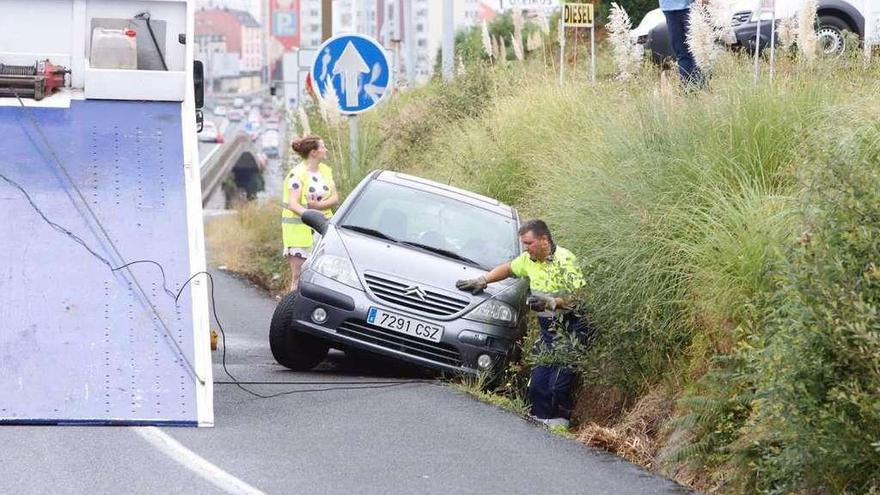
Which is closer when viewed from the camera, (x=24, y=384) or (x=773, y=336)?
(x=773, y=336)

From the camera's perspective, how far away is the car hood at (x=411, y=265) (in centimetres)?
1236

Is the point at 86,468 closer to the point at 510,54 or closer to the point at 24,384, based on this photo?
the point at 24,384

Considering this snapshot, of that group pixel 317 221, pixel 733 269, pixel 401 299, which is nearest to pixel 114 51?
pixel 317 221

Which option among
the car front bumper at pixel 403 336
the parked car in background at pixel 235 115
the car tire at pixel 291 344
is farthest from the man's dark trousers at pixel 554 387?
the parked car in background at pixel 235 115

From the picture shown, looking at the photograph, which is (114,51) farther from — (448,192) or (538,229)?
(538,229)

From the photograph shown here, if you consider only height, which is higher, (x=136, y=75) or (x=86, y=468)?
(x=136, y=75)

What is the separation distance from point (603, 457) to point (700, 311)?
107cm

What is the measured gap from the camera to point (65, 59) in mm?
12844

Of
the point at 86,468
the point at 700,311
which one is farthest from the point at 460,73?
the point at 86,468

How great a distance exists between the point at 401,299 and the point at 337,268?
57cm

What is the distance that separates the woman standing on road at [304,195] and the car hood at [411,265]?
7.98ft

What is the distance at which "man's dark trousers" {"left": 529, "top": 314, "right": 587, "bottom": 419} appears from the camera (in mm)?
11094

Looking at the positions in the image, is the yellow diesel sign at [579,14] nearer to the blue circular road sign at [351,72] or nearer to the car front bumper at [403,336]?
the blue circular road sign at [351,72]

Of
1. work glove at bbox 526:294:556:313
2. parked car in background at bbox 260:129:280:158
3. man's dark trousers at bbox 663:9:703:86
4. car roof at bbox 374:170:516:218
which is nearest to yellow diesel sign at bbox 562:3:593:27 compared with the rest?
man's dark trousers at bbox 663:9:703:86
